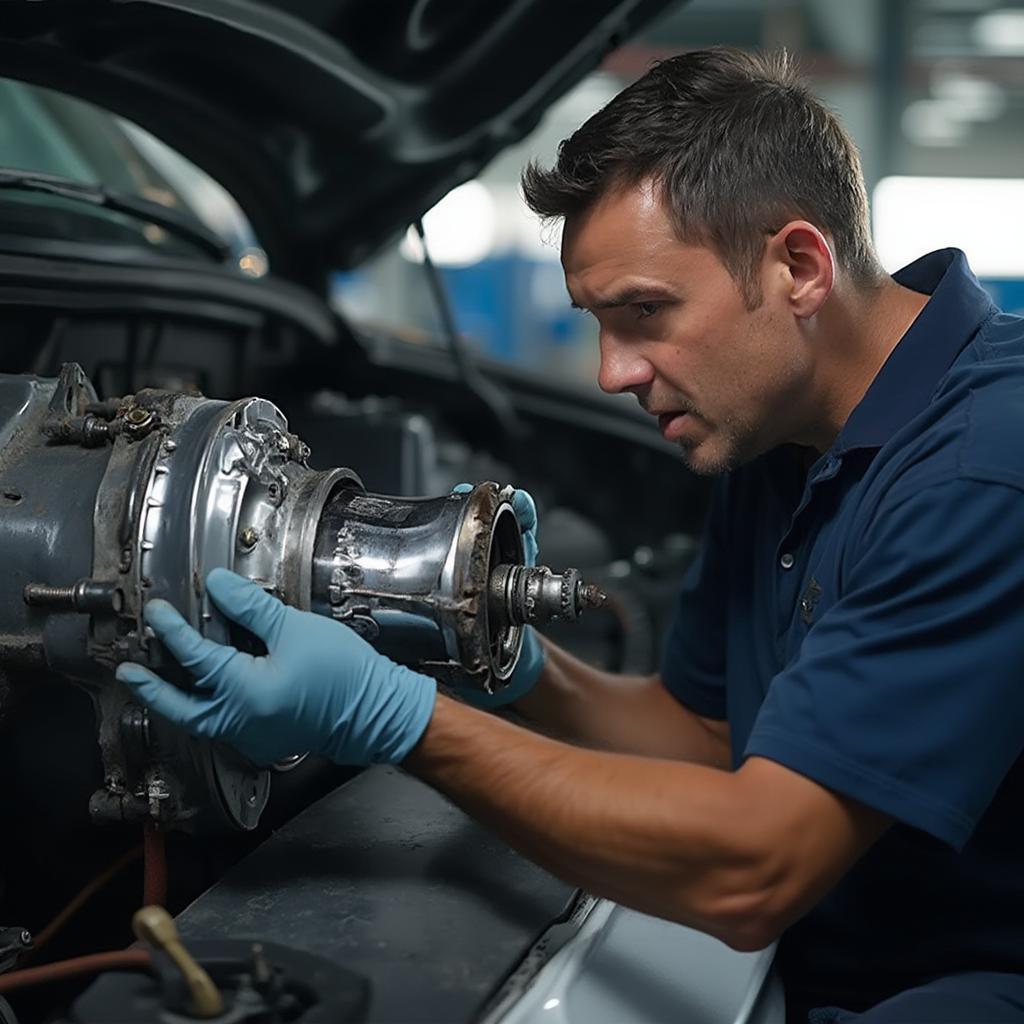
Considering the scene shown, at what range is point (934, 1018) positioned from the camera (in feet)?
3.12

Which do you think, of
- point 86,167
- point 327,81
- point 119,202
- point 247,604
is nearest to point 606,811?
point 247,604

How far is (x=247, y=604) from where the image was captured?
896mm

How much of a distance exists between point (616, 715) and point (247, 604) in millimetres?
626

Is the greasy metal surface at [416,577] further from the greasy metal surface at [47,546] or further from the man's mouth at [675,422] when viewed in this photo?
the man's mouth at [675,422]

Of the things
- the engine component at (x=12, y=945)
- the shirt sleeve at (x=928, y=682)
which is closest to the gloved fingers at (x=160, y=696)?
the engine component at (x=12, y=945)

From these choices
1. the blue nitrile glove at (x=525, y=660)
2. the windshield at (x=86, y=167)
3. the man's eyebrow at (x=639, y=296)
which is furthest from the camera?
the windshield at (x=86, y=167)

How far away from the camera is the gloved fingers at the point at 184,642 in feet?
2.87

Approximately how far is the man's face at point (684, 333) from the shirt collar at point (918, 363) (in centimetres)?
7

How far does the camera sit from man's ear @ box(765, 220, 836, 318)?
114 centimetres

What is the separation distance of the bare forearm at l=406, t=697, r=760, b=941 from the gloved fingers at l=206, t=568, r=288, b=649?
144 mm

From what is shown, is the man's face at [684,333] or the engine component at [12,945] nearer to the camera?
the engine component at [12,945]

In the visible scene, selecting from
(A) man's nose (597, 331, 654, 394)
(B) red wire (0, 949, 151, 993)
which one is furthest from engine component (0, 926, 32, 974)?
(A) man's nose (597, 331, 654, 394)

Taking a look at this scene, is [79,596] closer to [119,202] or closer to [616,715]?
[616,715]

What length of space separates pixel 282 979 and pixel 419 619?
28 cm
